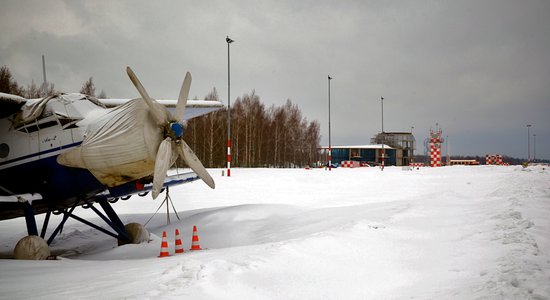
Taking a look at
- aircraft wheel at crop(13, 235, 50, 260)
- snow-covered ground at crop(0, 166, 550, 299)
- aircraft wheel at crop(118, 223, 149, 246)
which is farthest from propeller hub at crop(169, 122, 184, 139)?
aircraft wheel at crop(118, 223, 149, 246)

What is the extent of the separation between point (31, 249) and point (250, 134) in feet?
133

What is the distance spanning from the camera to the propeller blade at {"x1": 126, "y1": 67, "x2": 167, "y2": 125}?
250 inches

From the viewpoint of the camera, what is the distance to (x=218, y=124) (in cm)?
4538

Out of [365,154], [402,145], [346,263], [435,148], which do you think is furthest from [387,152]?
[346,263]

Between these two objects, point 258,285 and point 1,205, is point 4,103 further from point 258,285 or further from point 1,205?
point 258,285

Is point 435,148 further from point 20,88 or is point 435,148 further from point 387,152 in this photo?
point 20,88

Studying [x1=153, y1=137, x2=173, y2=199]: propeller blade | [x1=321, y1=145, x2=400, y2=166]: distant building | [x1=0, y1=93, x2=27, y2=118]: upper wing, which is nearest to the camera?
[x1=153, y1=137, x2=173, y2=199]: propeller blade

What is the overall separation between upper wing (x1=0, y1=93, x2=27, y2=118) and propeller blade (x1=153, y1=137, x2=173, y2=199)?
11.9ft

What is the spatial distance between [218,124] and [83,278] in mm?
41654

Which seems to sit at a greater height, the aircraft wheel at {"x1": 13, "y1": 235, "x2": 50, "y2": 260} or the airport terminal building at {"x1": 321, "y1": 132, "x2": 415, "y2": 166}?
the airport terminal building at {"x1": 321, "y1": 132, "x2": 415, "y2": 166}

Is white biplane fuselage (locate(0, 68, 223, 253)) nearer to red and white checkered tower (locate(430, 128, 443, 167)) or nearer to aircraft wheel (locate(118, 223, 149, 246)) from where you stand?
aircraft wheel (locate(118, 223, 149, 246))

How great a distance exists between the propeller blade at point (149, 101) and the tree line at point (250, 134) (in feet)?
107

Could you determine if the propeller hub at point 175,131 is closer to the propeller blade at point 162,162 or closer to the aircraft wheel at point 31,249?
the propeller blade at point 162,162

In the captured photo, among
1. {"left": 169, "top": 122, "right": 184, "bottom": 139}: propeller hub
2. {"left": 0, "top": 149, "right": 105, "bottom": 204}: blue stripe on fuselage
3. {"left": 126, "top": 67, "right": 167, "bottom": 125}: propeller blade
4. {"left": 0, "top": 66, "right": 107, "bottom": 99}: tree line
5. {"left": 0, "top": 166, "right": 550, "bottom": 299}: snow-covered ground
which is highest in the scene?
{"left": 0, "top": 66, "right": 107, "bottom": 99}: tree line
